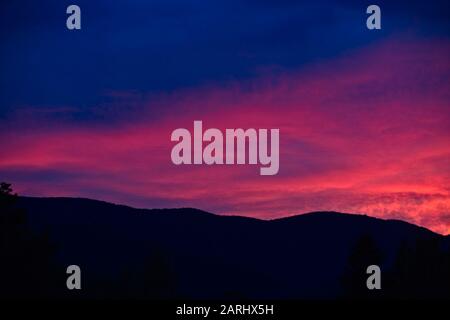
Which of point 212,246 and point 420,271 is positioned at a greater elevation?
point 212,246

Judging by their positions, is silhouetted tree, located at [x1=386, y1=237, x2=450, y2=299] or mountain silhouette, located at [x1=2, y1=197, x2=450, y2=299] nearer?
silhouetted tree, located at [x1=386, y1=237, x2=450, y2=299]

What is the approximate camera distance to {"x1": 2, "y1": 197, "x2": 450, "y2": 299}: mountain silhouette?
3709cm

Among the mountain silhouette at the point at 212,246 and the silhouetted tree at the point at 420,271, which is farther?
the mountain silhouette at the point at 212,246

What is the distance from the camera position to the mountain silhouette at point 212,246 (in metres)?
37.1

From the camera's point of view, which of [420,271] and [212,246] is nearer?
[420,271]

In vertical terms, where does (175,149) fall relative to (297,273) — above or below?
A: above

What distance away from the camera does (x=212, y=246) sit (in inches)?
1890

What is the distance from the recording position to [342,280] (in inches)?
1326
